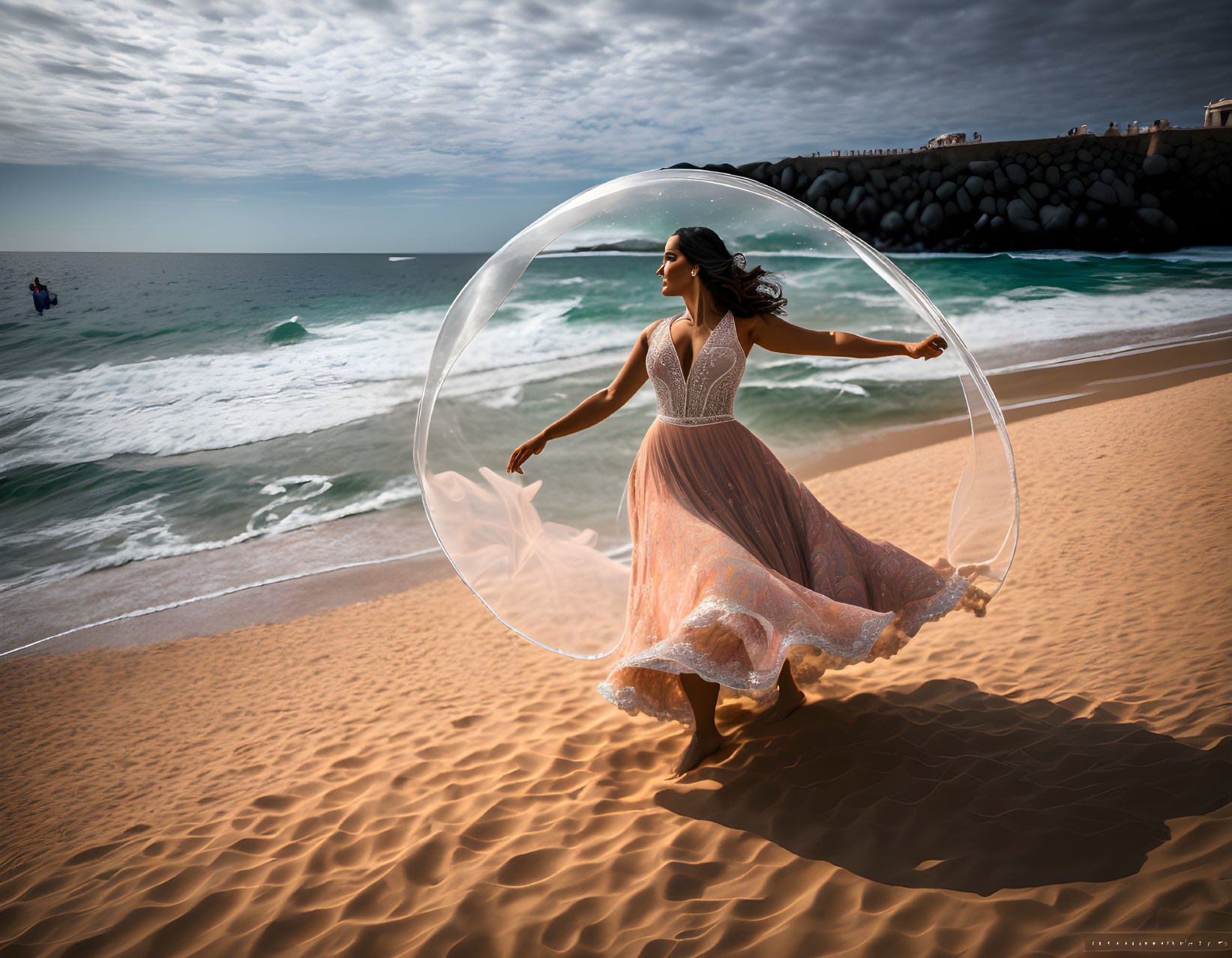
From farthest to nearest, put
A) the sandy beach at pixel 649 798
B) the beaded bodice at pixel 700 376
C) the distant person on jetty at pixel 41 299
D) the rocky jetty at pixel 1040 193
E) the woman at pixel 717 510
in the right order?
1. the rocky jetty at pixel 1040 193
2. the distant person on jetty at pixel 41 299
3. the beaded bodice at pixel 700 376
4. the woman at pixel 717 510
5. the sandy beach at pixel 649 798

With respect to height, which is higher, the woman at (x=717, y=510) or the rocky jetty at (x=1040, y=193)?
the rocky jetty at (x=1040, y=193)

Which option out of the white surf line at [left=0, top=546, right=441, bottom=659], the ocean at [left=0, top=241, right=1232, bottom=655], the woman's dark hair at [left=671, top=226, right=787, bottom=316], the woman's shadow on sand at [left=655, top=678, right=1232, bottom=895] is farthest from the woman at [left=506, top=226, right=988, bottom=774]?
the white surf line at [left=0, top=546, right=441, bottom=659]

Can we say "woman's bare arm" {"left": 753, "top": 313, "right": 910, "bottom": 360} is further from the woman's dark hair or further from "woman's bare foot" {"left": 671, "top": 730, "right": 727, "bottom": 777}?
"woman's bare foot" {"left": 671, "top": 730, "right": 727, "bottom": 777}

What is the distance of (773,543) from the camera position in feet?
8.55

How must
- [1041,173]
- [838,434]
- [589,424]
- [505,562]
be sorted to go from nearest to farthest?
[589,424], [505,562], [838,434], [1041,173]

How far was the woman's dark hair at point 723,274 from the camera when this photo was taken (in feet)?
8.50

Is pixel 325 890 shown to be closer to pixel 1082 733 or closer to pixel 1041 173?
pixel 1082 733

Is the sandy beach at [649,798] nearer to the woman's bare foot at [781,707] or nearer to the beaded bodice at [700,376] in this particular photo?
the woman's bare foot at [781,707]

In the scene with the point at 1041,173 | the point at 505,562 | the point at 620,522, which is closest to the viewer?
the point at 505,562

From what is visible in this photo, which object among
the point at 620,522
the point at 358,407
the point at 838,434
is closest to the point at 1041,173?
the point at 838,434

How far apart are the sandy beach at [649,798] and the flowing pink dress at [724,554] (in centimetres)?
48

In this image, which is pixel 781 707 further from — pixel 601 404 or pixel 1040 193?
pixel 1040 193

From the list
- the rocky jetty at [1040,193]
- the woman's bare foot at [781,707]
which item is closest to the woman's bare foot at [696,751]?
the woman's bare foot at [781,707]

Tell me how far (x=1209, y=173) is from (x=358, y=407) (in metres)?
29.0
